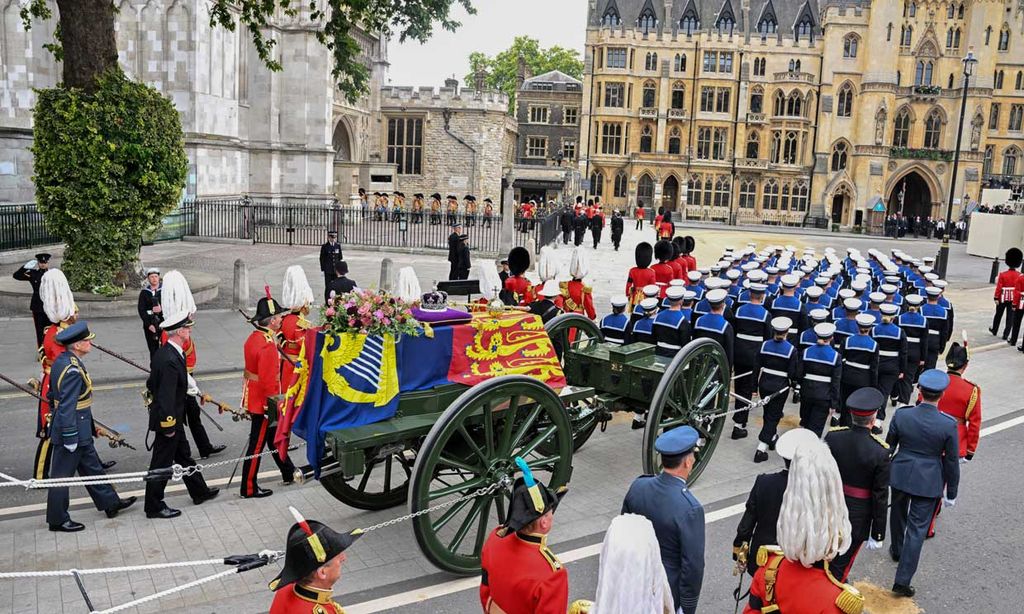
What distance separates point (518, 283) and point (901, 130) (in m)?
59.6

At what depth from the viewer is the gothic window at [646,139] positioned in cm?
6344

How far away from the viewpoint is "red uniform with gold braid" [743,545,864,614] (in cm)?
362

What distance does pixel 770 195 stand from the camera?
2472 inches

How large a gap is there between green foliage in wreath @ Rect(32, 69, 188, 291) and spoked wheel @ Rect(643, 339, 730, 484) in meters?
11.9

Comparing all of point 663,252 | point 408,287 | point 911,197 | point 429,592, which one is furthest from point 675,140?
point 429,592

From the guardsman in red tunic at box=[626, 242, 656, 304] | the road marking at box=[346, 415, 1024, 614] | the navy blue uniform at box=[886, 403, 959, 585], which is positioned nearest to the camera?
the road marking at box=[346, 415, 1024, 614]

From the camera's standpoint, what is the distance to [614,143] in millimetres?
63531

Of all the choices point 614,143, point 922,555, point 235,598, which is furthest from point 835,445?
point 614,143

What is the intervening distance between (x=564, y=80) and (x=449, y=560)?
68005mm

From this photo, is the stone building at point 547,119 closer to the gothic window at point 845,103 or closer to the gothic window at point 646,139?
the gothic window at point 646,139

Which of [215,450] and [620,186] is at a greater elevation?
[620,186]

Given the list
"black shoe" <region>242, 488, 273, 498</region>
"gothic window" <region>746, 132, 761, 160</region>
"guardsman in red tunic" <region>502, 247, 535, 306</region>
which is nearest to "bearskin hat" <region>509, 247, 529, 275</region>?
"guardsman in red tunic" <region>502, 247, 535, 306</region>

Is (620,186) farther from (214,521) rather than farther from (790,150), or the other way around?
(214,521)

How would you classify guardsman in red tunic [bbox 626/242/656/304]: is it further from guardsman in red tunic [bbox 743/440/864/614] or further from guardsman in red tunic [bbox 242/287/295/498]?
guardsman in red tunic [bbox 743/440/864/614]
